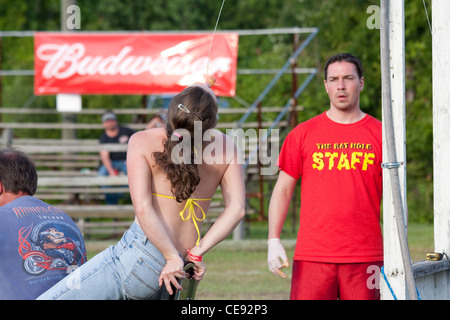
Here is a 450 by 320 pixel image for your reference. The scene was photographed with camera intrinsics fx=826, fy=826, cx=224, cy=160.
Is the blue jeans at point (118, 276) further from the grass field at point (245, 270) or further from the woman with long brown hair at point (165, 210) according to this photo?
the grass field at point (245, 270)

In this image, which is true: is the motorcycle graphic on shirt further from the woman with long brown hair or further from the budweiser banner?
the budweiser banner

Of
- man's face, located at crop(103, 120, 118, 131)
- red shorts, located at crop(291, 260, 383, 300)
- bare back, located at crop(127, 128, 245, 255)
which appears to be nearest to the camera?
bare back, located at crop(127, 128, 245, 255)

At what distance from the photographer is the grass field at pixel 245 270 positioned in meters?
8.69

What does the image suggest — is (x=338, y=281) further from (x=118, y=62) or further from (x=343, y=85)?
(x=118, y=62)

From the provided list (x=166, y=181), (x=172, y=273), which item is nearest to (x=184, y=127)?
(x=166, y=181)

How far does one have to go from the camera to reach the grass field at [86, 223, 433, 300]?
869 cm

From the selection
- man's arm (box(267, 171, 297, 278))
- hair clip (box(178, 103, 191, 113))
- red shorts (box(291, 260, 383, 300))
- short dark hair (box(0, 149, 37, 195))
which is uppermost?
hair clip (box(178, 103, 191, 113))

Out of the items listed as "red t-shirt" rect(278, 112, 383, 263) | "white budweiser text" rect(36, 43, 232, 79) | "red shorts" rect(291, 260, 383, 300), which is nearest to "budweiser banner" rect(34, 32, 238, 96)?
"white budweiser text" rect(36, 43, 232, 79)

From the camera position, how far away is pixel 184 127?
4066mm

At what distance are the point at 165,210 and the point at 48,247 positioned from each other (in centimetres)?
68

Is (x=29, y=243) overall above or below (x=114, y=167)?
below

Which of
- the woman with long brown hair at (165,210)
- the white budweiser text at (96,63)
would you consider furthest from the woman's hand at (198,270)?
the white budweiser text at (96,63)

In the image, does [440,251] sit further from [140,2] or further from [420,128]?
[140,2]

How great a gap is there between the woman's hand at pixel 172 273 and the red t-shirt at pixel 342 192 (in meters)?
1.11
